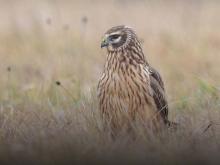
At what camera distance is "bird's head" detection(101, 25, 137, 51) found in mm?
6883

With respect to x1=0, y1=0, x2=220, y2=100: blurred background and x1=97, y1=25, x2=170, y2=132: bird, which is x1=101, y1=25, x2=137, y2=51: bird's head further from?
x1=0, y1=0, x2=220, y2=100: blurred background

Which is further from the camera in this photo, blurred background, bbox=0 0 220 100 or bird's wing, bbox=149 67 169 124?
blurred background, bbox=0 0 220 100

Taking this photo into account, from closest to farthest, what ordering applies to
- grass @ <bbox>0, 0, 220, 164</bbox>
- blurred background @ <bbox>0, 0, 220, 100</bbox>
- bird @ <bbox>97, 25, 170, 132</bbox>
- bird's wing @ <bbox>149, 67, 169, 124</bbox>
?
grass @ <bbox>0, 0, 220, 164</bbox> → bird @ <bbox>97, 25, 170, 132</bbox> → bird's wing @ <bbox>149, 67, 169, 124</bbox> → blurred background @ <bbox>0, 0, 220, 100</bbox>

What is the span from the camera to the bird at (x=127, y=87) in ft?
21.6

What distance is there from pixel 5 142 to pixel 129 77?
121cm

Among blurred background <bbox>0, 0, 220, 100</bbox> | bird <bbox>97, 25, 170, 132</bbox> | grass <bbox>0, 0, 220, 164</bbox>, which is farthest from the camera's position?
blurred background <bbox>0, 0, 220, 100</bbox>

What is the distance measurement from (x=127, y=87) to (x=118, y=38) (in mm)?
471

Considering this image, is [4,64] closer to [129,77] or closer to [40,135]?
[129,77]

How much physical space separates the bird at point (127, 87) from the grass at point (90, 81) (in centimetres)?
14

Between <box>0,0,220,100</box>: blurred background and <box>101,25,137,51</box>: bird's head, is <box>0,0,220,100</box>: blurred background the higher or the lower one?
the higher one

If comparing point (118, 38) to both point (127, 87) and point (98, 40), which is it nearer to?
point (127, 87)

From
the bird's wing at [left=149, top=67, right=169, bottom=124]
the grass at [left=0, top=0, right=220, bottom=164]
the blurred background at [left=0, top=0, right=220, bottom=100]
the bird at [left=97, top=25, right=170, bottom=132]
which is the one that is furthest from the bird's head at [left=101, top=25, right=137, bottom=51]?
the blurred background at [left=0, top=0, right=220, bottom=100]

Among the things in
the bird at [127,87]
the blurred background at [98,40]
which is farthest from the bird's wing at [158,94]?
the blurred background at [98,40]

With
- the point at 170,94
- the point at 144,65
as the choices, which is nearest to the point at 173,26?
the point at 170,94
